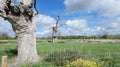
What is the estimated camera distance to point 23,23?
1766 centimetres

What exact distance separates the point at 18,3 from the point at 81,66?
7.14 metres

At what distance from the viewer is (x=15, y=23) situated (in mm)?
17625

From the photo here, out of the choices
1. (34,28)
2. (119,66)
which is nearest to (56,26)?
(34,28)

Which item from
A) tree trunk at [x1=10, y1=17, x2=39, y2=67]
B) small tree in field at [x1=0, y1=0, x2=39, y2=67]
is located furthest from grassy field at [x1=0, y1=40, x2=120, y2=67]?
small tree in field at [x1=0, y1=0, x2=39, y2=67]

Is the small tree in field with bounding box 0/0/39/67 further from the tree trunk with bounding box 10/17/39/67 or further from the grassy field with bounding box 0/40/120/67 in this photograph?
the grassy field with bounding box 0/40/120/67

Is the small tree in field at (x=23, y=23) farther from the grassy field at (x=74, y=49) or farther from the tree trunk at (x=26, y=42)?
the grassy field at (x=74, y=49)

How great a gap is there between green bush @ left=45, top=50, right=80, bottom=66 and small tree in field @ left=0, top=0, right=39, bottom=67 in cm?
121

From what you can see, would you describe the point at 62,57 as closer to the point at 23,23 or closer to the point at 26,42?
the point at 26,42

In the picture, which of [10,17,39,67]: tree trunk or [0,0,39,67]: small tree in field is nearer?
[0,0,39,67]: small tree in field

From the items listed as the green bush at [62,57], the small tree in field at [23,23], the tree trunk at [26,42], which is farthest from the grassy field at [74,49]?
the small tree in field at [23,23]

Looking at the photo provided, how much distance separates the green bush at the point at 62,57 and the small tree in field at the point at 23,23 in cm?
121

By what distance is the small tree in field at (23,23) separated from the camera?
1730cm

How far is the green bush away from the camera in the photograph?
15.3 m

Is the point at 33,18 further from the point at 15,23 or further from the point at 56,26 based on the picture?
the point at 56,26
